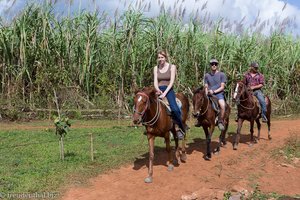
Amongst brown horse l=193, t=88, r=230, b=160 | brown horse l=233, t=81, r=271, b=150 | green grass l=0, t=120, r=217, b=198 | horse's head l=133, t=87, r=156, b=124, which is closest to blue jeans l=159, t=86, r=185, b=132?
horse's head l=133, t=87, r=156, b=124

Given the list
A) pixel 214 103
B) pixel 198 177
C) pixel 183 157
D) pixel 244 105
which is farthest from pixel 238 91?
pixel 198 177

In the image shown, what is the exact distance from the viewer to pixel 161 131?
824 centimetres

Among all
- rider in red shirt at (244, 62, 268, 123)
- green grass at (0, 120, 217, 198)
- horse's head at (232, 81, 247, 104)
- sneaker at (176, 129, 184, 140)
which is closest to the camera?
green grass at (0, 120, 217, 198)

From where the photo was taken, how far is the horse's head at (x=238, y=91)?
10695 mm

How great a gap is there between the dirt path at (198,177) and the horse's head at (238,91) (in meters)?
1.30

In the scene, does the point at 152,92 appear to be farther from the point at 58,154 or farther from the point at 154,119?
the point at 58,154

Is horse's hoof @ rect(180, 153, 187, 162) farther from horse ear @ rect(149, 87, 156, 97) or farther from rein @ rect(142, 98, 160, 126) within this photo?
horse ear @ rect(149, 87, 156, 97)

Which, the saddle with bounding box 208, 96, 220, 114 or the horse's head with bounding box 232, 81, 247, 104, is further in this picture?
the horse's head with bounding box 232, 81, 247, 104

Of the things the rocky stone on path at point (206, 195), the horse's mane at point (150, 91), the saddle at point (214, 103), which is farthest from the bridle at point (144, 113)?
the saddle at point (214, 103)

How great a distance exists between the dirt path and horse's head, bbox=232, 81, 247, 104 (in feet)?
4.28

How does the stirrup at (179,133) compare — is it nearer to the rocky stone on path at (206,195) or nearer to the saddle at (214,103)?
the saddle at (214,103)

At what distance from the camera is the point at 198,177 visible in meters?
8.22

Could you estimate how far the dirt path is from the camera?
7.33 m

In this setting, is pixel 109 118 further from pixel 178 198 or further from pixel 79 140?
pixel 178 198
